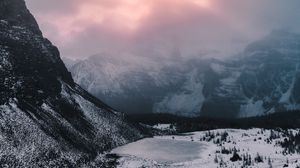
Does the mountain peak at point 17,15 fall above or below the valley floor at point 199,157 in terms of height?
above

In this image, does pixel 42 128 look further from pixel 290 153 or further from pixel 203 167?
pixel 290 153

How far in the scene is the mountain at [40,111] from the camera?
97531 mm

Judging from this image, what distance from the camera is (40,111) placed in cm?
12325

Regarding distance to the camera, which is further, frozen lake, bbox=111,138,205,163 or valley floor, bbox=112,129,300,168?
frozen lake, bbox=111,138,205,163

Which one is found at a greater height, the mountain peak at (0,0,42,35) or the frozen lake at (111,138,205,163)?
the mountain peak at (0,0,42,35)

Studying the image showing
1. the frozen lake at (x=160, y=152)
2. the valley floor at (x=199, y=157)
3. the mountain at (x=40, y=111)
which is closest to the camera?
the mountain at (x=40, y=111)

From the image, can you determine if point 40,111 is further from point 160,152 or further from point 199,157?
point 199,157

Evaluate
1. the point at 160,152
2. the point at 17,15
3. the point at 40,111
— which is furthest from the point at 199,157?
the point at 17,15

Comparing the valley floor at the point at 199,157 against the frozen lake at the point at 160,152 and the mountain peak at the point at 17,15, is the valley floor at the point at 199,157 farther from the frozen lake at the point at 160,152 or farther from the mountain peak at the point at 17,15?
the mountain peak at the point at 17,15

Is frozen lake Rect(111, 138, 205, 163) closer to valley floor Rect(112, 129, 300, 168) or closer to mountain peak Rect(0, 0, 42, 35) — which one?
valley floor Rect(112, 129, 300, 168)

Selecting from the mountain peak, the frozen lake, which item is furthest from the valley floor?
the mountain peak

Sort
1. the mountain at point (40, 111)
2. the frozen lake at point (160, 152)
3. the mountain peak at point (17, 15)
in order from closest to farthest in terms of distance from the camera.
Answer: the mountain at point (40, 111)
the frozen lake at point (160, 152)
the mountain peak at point (17, 15)

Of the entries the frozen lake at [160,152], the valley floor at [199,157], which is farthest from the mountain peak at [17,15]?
the valley floor at [199,157]

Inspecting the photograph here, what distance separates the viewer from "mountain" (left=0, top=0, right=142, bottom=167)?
320ft
